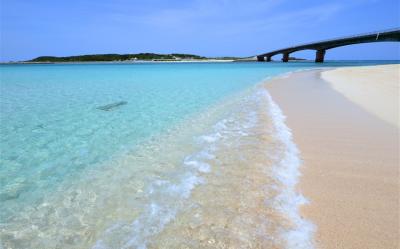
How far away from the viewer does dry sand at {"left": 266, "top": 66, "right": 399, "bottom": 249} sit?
98.7 inches

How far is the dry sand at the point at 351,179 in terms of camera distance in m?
2.51

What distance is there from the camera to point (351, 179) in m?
3.60

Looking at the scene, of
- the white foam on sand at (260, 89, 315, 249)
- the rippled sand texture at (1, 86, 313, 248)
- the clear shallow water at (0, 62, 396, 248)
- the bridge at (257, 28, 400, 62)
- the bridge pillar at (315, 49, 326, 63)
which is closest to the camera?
the white foam on sand at (260, 89, 315, 249)

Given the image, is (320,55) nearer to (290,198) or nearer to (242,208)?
(290,198)

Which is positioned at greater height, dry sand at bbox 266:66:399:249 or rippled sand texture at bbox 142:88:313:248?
dry sand at bbox 266:66:399:249

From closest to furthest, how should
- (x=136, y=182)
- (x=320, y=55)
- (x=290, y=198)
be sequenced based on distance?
(x=290, y=198)
(x=136, y=182)
(x=320, y=55)

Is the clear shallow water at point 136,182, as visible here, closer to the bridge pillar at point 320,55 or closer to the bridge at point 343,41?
the bridge at point 343,41

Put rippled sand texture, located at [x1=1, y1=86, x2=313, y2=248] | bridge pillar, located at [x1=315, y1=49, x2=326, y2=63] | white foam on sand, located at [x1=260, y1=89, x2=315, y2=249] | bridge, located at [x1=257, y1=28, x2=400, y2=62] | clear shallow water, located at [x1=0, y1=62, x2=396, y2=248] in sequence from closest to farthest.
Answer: white foam on sand, located at [x1=260, y1=89, x2=315, y2=249] → rippled sand texture, located at [x1=1, y1=86, x2=313, y2=248] → clear shallow water, located at [x1=0, y1=62, x2=396, y2=248] → bridge, located at [x1=257, y1=28, x2=400, y2=62] → bridge pillar, located at [x1=315, y1=49, x2=326, y2=63]

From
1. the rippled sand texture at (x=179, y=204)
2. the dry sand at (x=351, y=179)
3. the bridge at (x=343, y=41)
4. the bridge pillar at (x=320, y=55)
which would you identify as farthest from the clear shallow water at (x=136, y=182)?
the bridge pillar at (x=320, y=55)

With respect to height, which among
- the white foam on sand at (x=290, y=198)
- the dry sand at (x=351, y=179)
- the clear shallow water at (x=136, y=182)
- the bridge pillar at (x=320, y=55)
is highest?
the bridge pillar at (x=320, y=55)

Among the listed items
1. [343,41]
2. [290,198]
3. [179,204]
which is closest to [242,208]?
[290,198]

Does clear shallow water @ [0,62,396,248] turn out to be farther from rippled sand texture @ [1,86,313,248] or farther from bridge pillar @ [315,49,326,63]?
bridge pillar @ [315,49,326,63]


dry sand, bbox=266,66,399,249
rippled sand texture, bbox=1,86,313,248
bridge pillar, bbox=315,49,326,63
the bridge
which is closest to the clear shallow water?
rippled sand texture, bbox=1,86,313,248

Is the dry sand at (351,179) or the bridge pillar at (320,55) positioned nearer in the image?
the dry sand at (351,179)
